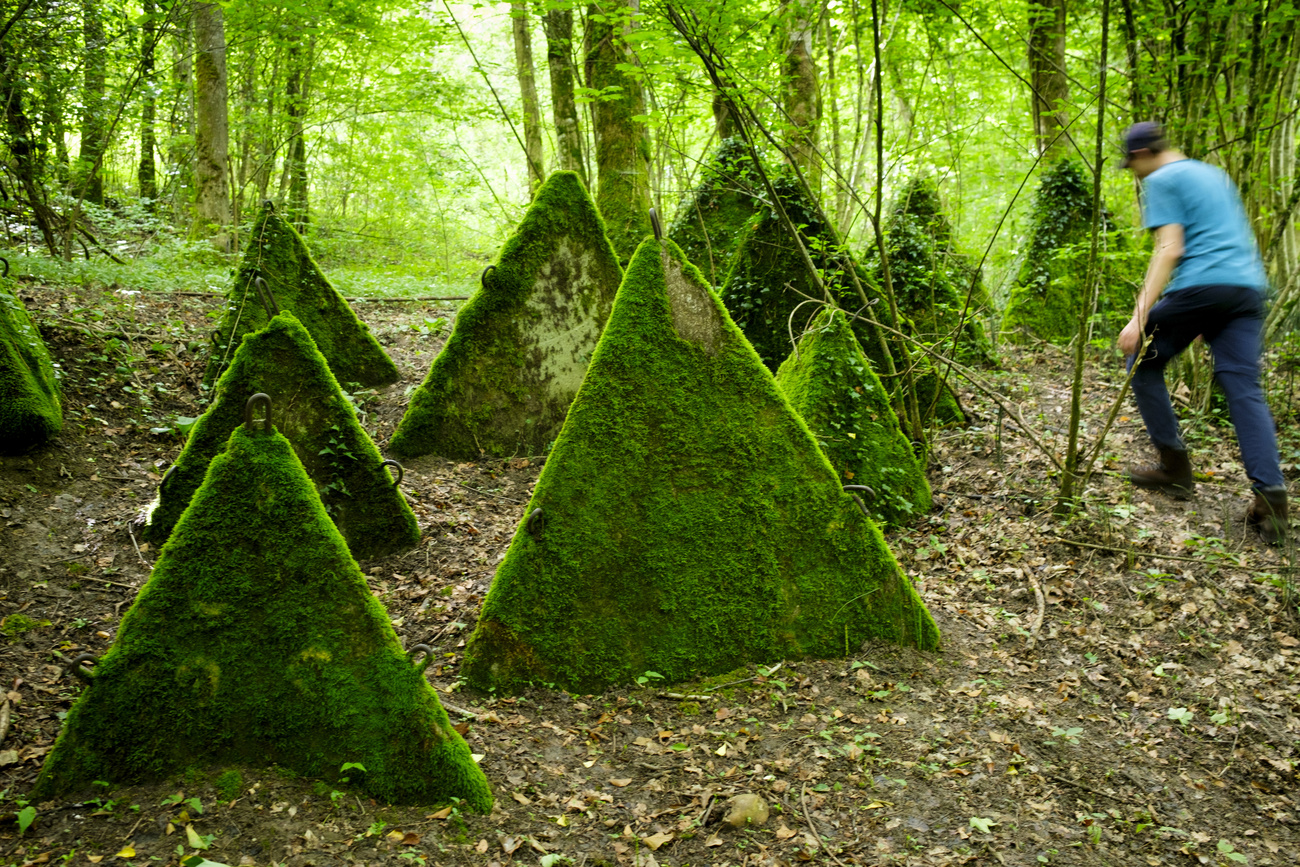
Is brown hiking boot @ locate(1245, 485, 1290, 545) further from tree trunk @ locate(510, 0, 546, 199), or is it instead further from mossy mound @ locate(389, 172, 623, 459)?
tree trunk @ locate(510, 0, 546, 199)

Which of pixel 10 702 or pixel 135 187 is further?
pixel 135 187

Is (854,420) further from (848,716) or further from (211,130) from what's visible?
(211,130)

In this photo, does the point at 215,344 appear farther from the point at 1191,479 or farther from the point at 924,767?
the point at 1191,479

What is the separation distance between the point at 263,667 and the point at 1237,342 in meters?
5.17

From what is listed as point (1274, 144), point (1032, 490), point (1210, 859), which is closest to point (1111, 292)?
point (1274, 144)

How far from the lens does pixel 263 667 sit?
2732mm

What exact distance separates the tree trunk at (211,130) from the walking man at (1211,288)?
11384mm

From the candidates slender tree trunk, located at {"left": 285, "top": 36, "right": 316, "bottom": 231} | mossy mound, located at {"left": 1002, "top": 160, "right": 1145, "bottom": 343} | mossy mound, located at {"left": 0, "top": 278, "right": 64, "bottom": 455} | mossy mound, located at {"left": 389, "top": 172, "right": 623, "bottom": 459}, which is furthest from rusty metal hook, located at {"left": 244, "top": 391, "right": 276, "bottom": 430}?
slender tree trunk, located at {"left": 285, "top": 36, "right": 316, "bottom": 231}

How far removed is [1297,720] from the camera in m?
3.60

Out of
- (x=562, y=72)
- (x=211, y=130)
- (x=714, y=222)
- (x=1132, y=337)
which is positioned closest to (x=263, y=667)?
(x=1132, y=337)

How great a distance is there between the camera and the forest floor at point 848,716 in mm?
2590

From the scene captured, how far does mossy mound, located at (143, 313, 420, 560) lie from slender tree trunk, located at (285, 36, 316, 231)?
1000 cm

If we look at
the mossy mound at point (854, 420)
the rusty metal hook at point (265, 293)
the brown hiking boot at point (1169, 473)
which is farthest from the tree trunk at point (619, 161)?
the brown hiking boot at point (1169, 473)

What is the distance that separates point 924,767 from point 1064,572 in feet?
6.98
